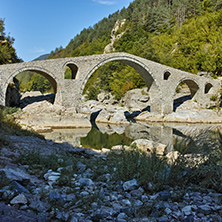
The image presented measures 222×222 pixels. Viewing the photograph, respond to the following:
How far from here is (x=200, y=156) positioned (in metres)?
2.66

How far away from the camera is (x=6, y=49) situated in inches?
620

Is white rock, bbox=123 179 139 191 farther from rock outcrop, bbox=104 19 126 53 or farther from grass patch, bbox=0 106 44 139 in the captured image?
rock outcrop, bbox=104 19 126 53

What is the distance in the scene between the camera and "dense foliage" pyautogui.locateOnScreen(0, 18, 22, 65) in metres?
15.4

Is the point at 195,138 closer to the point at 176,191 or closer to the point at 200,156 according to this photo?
the point at 200,156

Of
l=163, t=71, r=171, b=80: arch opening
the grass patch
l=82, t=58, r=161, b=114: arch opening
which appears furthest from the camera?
l=163, t=71, r=171, b=80: arch opening

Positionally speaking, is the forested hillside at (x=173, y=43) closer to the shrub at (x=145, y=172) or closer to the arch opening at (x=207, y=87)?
the arch opening at (x=207, y=87)

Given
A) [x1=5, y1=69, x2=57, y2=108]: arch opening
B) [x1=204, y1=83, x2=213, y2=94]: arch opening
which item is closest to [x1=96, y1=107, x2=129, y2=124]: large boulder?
[x1=5, y1=69, x2=57, y2=108]: arch opening

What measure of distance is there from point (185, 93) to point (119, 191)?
24525 mm

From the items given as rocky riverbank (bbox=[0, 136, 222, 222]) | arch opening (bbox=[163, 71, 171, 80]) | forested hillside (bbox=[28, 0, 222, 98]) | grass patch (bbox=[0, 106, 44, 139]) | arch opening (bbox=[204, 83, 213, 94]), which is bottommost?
rocky riverbank (bbox=[0, 136, 222, 222])

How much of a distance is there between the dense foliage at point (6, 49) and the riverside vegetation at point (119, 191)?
1458 cm

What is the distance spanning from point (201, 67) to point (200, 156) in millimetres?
25941

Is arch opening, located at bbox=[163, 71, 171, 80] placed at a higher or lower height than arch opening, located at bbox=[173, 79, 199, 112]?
higher

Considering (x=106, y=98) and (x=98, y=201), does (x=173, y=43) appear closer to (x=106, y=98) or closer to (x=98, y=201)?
(x=106, y=98)

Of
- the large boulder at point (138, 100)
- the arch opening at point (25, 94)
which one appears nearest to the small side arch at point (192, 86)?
the large boulder at point (138, 100)
